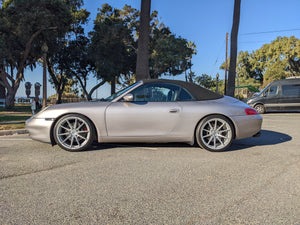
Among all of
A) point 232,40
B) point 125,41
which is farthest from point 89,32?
point 232,40

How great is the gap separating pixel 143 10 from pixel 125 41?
59.1 feet

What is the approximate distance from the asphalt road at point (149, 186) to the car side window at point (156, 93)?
0.93 metres

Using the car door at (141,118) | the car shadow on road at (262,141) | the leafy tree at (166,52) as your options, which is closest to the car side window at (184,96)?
the car door at (141,118)

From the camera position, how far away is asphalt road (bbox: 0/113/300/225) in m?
2.07

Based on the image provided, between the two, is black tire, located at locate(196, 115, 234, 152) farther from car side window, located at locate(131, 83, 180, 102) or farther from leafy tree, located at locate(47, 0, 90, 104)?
leafy tree, located at locate(47, 0, 90, 104)

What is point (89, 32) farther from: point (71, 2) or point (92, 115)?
point (92, 115)

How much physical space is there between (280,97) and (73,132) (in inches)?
501

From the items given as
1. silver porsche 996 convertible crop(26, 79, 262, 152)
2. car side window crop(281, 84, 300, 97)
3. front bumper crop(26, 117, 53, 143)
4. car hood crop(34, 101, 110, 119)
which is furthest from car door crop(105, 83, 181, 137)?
car side window crop(281, 84, 300, 97)

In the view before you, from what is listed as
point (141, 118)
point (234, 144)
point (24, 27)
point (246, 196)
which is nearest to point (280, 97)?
point (234, 144)

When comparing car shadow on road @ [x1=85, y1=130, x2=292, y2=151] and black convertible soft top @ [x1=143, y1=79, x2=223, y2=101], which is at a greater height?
black convertible soft top @ [x1=143, y1=79, x2=223, y2=101]

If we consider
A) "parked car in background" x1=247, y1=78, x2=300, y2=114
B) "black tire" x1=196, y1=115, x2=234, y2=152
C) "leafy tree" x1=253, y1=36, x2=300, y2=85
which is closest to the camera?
"black tire" x1=196, y1=115, x2=234, y2=152

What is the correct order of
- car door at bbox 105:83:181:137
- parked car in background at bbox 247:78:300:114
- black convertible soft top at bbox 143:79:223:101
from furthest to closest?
parked car in background at bbox 247:78:300:114, black convertible soft top at bbox 143:79:223:101, car door at bbox 105:83:181:137

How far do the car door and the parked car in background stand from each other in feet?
35.3

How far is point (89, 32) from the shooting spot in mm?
30281
